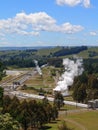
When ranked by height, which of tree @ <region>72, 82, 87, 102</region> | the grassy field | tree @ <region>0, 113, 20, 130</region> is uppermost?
tree @ <region>0, 113, 20, 130</region>

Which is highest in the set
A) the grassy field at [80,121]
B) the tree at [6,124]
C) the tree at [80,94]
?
the tree at [6,124]

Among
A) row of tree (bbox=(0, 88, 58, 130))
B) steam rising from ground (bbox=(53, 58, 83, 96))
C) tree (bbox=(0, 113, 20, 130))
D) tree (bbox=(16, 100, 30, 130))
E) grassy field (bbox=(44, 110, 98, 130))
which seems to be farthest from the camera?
steam rising from ground (bbox=(53, 58, 83, 96))

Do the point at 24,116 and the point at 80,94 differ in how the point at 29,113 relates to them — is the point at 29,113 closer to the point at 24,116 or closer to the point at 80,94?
the point at 24,116

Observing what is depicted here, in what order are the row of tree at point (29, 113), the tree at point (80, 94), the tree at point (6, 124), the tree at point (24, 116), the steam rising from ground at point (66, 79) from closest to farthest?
the tree at point (6, 124)
the tree at point (24, 116)
the row of tree at point (29, 113)
the tree at point (80, 94)
the steam rising from ground at point (66, 79)

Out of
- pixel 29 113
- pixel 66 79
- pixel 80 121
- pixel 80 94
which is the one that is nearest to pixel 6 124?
pixel 29 113

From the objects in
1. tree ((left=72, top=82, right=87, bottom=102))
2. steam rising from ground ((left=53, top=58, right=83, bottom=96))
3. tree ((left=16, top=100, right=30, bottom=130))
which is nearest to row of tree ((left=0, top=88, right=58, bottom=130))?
tree ((left=16, top=100, right=30, bottom=130))

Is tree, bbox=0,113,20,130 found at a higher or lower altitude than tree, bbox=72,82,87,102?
higher

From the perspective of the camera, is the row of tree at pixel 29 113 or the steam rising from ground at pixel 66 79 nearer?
the row of tree at pixel 29 113

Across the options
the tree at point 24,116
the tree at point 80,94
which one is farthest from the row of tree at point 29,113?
the tree at point 80,94

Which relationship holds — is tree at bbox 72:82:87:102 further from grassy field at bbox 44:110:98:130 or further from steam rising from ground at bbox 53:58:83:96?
steam rising from ground at bbox 53:58:83:96

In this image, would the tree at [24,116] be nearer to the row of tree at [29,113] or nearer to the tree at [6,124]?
the row of tree at [29,113]

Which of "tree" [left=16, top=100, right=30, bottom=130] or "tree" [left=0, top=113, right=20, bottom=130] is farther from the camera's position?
"tree" [left=16, top=100, right=30, bottom=130]
